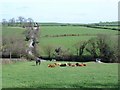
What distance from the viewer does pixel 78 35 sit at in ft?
395

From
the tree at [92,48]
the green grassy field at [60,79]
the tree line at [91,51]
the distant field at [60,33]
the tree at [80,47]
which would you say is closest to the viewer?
the green grassy field at [60,79]

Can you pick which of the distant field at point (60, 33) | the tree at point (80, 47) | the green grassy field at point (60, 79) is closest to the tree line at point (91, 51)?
the tree at point (80, 47)

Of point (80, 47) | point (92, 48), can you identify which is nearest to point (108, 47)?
point (92, 48)

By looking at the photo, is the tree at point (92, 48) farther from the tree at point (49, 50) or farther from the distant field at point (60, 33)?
the tree at point (49, 50)

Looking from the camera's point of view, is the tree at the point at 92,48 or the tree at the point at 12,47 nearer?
the tree at the point at 12,47

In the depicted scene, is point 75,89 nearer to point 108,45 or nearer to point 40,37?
point 108,45

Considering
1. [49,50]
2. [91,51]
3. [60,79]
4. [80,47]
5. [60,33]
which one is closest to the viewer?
[60,79]

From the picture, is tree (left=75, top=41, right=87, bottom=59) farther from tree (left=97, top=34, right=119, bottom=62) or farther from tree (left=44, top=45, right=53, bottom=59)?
tree (left=44, top=45, right=53, bottom=59)

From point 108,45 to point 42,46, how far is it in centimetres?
2266

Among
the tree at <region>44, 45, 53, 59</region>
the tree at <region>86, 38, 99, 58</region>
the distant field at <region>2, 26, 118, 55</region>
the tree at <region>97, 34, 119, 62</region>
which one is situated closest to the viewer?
the tree at <region>97, 34, 119, 62</region>

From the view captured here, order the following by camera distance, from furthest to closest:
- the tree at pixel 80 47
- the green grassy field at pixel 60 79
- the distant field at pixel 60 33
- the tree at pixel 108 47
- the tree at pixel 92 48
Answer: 1. the distant field at pixel 60 33
2. the tree at pixel 80 47
3. the tree at pixel 92 48
4. the tree at pixel 108 47
5. the green grassy field at pixel 60 79

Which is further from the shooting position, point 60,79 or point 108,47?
point 108,47

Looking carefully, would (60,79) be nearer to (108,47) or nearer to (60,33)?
(108,47)

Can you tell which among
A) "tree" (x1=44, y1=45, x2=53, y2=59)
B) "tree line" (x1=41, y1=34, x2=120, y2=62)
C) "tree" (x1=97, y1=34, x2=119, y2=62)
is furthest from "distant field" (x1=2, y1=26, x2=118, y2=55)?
"tree" (x1=97, y1=34, x2=119, y2=62)
